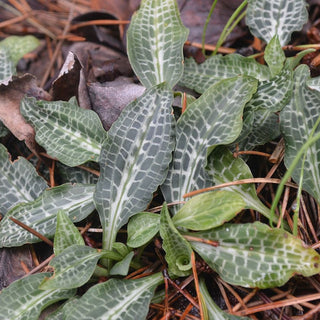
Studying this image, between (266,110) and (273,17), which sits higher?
(273,17)

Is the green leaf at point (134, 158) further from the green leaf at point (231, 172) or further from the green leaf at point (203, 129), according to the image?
the green leaf at point (231, 172)

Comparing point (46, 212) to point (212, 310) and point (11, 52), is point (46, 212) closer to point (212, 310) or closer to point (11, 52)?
point (212, 310)

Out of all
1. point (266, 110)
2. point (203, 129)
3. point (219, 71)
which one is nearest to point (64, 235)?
point (203, 129)

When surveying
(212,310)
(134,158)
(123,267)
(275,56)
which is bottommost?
(212,310)

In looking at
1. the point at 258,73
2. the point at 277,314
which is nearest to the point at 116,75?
the point at 258,73

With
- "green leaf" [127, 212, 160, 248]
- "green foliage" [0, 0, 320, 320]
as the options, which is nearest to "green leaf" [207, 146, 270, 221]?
"green foliage" [0, 0, 320, 320]

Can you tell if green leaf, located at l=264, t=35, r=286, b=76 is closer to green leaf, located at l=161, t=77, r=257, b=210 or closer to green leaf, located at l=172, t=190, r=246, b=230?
green leaf, located at l=161, t=77, r=257, b=210
